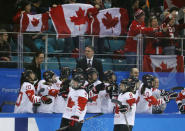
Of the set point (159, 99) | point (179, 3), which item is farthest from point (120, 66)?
point (179, 3)

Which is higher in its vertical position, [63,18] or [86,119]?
[63,18]

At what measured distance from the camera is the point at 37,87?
30.5 feet

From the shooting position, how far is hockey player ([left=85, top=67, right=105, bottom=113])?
347 inches

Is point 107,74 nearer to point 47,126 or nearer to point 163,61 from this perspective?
point 47,126

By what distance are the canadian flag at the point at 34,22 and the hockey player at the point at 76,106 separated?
3655 millimetres

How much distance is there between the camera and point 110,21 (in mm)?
11656

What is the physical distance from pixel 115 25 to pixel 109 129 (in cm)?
377

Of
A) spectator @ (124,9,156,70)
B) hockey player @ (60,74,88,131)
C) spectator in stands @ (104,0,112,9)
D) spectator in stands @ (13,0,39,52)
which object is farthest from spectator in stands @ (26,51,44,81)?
spectator in stands @ (104,0,112,9)

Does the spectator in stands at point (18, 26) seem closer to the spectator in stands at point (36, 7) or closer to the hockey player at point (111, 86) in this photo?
the spectator in stands at point (36, 7)

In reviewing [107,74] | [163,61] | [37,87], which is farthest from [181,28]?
[37,87]

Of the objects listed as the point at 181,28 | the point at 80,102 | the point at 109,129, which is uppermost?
the point at 181,28

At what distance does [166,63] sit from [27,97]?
155 inches

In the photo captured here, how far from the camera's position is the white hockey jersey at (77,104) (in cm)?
790

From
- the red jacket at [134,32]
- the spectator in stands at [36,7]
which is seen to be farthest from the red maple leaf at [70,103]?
the spectator in stands at [36,7]
